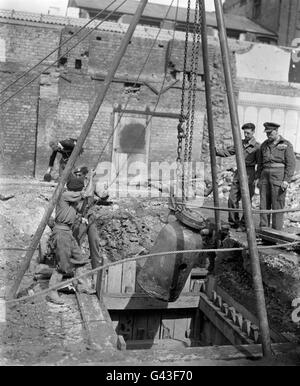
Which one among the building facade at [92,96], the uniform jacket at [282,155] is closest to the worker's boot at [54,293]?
the uniform jacket at [282,155]

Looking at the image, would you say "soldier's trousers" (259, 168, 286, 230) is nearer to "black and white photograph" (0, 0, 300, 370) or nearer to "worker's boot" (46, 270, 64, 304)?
"black and white photograph" (0, 0, 300, 370)

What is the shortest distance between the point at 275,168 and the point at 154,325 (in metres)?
3.20

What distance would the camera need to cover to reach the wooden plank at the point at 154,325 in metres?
6.41

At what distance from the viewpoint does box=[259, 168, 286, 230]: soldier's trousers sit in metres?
6.73

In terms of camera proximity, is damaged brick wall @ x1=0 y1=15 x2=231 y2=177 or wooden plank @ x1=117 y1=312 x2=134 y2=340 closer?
wooden plank @ x1=117 y1=312 x2=134 y2=340

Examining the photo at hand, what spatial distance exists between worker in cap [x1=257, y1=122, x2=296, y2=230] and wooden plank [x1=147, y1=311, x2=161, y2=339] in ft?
8.08

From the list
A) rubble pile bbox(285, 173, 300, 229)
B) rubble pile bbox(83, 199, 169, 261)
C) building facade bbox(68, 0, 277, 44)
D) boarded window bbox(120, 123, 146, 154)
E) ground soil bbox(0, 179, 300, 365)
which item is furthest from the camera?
building facade bbox(68, 0, 277, 44)

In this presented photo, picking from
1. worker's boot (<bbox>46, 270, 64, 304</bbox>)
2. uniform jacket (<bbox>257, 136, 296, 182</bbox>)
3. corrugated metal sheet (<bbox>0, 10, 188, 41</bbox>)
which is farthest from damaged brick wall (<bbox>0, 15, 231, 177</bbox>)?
worker's boot (<bbox>46, 270, 64, 304</bbox>)

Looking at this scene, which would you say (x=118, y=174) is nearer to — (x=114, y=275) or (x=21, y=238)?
(x=21, y=238)

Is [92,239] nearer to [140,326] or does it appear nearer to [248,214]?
[140,326]

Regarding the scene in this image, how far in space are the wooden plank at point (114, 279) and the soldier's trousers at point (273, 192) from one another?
9.04 feet

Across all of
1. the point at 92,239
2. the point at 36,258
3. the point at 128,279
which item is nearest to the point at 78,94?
the point at 36,258

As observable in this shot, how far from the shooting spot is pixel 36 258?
253 inches
